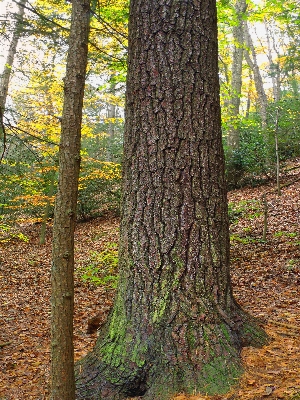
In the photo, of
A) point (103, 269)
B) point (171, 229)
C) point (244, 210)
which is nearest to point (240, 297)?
point (171, 229)

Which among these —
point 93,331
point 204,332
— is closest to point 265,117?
point 93,331

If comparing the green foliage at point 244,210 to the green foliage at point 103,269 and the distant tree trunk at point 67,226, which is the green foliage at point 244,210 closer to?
the green foliage at point 103,269

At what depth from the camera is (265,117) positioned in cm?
1500

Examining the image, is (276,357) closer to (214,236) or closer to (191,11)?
(214,236)

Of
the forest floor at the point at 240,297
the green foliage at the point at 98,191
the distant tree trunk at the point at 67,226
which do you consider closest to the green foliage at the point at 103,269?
the forest floor at the point at 240,297

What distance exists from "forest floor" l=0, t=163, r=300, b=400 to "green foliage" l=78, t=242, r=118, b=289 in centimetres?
11

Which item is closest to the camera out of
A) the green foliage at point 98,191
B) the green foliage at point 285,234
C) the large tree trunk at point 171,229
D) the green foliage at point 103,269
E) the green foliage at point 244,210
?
the large tree trunk at point 171,229

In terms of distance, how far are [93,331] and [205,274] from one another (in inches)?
99.4

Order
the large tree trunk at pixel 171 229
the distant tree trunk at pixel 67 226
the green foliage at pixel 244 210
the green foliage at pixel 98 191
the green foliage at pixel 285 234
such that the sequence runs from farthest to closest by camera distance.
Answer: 1. the green foliage at pixel 98 191
2. the green foliage at pixel 244 210
3. the green foliage at pixel 285 234
4. the large tree trunk at pixel 171 229
5. the distant tree trunk at pixel 67 226

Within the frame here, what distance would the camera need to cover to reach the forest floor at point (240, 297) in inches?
111

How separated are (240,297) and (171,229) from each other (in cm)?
278

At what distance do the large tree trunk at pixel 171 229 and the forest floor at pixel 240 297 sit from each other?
29 cm

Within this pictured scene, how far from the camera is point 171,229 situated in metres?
2.96

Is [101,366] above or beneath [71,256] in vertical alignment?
beneath
